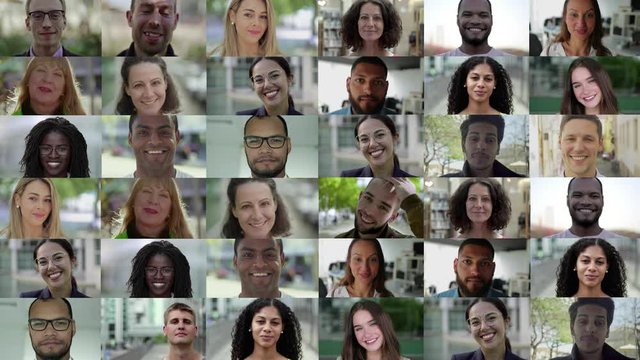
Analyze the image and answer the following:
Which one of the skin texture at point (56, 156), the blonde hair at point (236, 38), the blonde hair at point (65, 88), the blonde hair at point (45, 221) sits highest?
the blonde hair at point (236, 38)

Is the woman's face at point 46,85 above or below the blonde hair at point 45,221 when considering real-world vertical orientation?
above

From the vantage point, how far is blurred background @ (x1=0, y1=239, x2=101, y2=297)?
4316 mm

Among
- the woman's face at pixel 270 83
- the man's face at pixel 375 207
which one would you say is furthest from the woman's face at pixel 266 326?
the woman's face at pixel 270 83

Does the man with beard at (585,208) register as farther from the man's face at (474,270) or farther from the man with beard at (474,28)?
the man with beard at (474,28)

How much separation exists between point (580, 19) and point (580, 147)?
0.48m

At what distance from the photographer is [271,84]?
14.1 feet

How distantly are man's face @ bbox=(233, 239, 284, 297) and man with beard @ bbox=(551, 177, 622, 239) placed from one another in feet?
3.46

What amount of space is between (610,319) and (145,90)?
196cm

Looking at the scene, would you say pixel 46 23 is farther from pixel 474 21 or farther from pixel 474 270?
pixel 474 270

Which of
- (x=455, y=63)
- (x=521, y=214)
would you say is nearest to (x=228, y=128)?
(x=455, y=63)

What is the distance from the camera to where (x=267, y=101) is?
4309 millimetres

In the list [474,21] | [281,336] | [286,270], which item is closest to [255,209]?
[286,270]

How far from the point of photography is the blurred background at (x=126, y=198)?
14.1 ft

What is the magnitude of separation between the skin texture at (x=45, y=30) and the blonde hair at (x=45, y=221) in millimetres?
494
